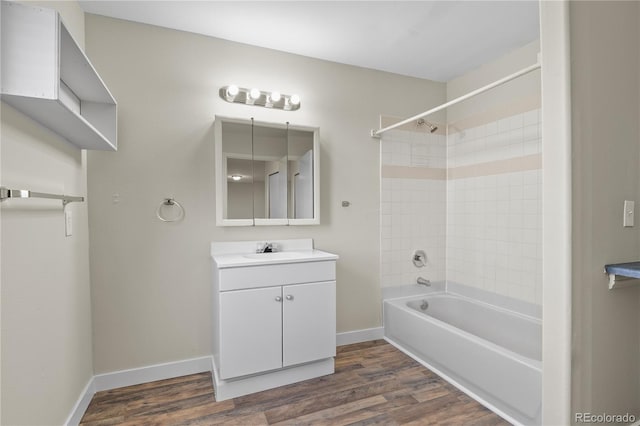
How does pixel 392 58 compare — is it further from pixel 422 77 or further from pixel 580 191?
pixel 580 191

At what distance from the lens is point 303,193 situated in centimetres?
255

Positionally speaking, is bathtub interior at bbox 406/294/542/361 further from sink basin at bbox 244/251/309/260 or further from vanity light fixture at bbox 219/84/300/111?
vanity light fixture at bbox 219/84/300/111

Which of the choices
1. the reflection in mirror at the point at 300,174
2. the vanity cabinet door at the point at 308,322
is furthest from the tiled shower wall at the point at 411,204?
the vanity cabinet door at the point at 308,322

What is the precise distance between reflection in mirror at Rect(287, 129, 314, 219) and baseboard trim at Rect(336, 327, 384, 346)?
1.11 metres

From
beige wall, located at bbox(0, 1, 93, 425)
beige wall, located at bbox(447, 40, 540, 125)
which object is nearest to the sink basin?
beige wall, located at bbox(0, 1, 93, 425)

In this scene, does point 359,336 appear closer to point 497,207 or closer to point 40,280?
point 497,207

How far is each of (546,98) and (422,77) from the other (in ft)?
6.70

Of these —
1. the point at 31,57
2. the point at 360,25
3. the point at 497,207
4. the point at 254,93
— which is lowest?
the point at 497,207

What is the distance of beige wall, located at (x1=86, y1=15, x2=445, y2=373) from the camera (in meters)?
2.09

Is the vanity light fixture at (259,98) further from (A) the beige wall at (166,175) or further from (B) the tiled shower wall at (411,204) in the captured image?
(B) the tiled shower wall at (411,204)

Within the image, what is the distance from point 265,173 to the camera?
246 cm

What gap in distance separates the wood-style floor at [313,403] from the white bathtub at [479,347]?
0.10 meters

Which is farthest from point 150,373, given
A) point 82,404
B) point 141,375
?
point 82,404

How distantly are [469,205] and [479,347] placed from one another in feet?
4.67
